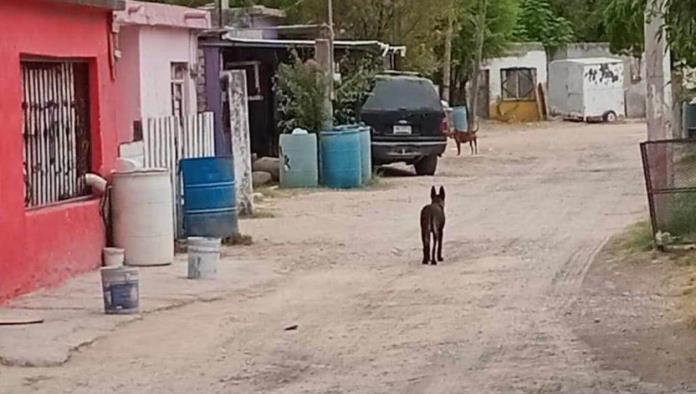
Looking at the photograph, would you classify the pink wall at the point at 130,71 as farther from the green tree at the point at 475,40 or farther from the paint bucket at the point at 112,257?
the green tree at the point at 475,40

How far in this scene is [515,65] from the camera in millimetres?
59500

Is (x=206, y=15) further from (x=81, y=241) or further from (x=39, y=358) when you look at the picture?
(x=39, y=358)

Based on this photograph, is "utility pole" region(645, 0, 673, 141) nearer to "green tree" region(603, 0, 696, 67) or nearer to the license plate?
"green tree" region(603, 0, 696, 67)

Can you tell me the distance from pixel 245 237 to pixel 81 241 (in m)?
3.58

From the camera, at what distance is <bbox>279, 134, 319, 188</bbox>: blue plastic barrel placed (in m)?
26.5

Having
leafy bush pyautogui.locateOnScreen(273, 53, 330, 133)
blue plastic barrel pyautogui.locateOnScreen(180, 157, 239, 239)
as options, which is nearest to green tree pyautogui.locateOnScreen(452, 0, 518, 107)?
leafy bush pyautogui.locateOnScreen(273, 53, 330, 133)

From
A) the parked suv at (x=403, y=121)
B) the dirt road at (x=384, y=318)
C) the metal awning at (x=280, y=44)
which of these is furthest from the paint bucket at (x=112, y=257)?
the parked suv at (x=403, y=121)

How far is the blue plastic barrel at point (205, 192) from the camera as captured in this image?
17688 mm

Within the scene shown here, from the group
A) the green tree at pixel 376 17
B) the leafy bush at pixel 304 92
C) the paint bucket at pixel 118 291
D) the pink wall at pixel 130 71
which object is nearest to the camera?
the paint bucket at pixel 118 291

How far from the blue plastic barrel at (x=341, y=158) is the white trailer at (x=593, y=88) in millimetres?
28371

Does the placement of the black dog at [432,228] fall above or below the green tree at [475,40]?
below

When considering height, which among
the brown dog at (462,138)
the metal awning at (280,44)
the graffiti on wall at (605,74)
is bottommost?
the brown dog at (462,138)

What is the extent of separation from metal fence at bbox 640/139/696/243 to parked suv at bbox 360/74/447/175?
13.6 meters

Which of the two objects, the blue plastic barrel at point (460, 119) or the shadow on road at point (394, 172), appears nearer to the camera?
the shadow on road at point (394, 172)
